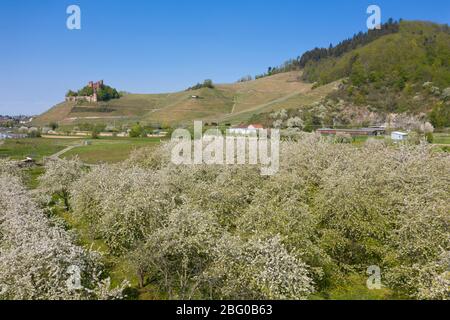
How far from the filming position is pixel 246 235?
27.0 meters

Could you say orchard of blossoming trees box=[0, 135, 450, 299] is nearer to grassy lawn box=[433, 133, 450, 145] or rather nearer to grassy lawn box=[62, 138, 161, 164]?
grassy lawn box=[62, 138, 161, 164]

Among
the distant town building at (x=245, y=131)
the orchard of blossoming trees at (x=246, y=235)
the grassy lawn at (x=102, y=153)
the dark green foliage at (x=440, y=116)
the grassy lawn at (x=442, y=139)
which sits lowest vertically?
the orchard of blossoming trees at (x=246, y=235)

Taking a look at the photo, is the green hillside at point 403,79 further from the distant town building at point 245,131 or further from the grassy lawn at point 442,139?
the distant town building at point 245,131

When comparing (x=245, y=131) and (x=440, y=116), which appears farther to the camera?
(x=440, y=116)

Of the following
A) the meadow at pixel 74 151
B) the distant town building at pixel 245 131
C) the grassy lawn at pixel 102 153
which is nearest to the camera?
the grassy lawn at pixel 102 153

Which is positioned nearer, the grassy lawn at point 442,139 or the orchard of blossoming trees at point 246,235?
the orchard of blossoming trees at point 246,235

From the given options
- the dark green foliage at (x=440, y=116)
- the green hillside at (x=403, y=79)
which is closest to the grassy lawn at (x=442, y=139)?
the dark green foliage at (x=440, y=116)

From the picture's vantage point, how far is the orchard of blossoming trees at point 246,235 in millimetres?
19078

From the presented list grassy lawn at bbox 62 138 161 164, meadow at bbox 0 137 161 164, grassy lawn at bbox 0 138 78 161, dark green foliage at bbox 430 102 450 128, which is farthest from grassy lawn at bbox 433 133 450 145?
grassy lawn at bbox 0 138 78 161

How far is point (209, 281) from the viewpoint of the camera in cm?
1992

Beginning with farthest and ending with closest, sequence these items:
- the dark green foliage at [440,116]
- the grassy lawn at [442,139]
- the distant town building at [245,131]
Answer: the dark green foliage at [440,116] < the distant town building at [245,131] < the grassy lawn at [442,139]

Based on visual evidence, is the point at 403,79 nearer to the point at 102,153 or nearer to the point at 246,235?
the point at 102,153

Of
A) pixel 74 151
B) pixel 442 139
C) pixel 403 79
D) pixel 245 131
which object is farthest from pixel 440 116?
pixel 74 151

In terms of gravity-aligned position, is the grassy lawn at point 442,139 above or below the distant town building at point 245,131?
below
